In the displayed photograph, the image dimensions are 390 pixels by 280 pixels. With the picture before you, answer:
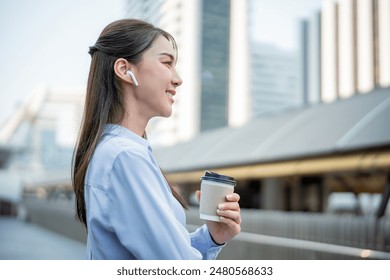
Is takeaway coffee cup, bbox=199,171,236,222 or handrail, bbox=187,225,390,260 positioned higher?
takeaway coffee cup, bbox=199,171,236,222

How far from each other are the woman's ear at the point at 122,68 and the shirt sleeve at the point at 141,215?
0.17 meters

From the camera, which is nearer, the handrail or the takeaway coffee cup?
the takeaway coffee cup

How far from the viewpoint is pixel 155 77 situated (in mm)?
942

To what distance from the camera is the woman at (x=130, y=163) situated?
2.59ft

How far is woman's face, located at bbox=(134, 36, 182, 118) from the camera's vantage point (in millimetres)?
939

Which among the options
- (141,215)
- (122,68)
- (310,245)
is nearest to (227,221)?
(141,215)

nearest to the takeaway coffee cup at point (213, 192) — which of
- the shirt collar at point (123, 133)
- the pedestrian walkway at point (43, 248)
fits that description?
the shirt collar at point (123, 133)

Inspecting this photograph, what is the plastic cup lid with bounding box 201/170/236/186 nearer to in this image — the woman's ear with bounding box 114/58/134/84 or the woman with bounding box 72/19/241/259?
the woman with bounding box 72/19/241/259

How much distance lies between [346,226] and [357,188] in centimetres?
600

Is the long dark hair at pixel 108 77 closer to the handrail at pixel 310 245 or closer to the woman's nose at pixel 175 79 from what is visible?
the woman's nose at pixel 175 79

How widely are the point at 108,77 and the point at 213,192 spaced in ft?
0.84

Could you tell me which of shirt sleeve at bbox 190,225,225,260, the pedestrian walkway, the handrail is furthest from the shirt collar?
the pedestrian walkway
